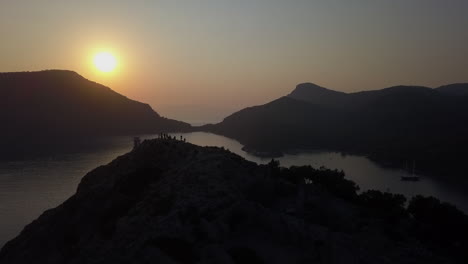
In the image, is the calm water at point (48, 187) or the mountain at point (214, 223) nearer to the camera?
the mountain at point (214, 223)

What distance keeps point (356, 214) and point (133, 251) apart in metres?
27.0

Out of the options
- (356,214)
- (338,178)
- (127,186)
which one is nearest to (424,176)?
(338,178)

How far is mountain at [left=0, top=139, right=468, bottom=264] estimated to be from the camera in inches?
1425

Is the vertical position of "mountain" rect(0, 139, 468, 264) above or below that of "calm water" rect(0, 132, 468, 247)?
above

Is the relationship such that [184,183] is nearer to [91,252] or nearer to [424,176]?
[91,252]

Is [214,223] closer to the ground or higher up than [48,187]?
higher up

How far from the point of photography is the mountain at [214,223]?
1425 inches

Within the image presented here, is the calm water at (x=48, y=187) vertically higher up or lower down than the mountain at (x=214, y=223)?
lower down

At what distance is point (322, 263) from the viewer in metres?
35.4

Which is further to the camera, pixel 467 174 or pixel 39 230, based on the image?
pixel 467 174

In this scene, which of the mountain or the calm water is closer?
the mountain

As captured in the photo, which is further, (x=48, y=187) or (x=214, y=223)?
(x=48, y=187)

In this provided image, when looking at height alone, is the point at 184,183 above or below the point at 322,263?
above

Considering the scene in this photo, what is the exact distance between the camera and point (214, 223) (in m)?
37.4
